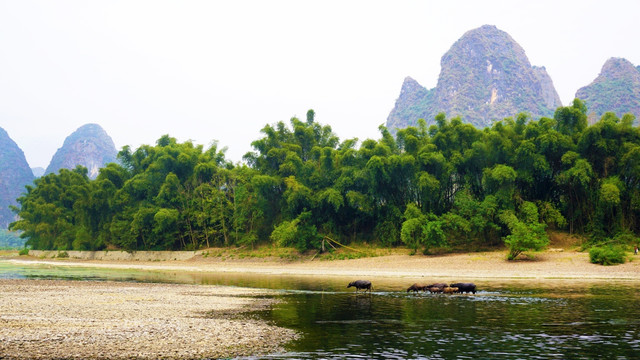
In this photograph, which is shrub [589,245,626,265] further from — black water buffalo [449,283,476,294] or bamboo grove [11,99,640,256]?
black water buffalo [449,283,476,294]

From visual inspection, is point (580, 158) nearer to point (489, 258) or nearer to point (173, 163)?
point (489, 258)

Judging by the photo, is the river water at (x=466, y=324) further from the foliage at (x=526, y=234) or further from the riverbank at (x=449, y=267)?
the foliage at (x=526, y=234)

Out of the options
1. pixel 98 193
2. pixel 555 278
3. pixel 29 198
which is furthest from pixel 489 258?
pixel 29 198

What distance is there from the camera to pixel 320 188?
57.2m

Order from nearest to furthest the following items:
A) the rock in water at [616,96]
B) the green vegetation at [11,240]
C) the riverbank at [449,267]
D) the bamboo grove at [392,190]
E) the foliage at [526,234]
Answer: the riverbank at [449,267] < the foliage at [526,234] < the bamboo grove at [392,190] < the green vegetation at [11,240] < the rock in water at [616,96]

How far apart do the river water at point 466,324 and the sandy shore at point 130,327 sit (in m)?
1.52

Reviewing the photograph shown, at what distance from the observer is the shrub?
124ft

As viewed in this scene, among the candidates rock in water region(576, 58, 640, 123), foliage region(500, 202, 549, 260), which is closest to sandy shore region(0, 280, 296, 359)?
foliage region(500, 202, 549, 260)

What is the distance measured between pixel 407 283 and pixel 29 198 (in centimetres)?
8305

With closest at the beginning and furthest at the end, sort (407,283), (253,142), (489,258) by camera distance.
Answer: (407,283)
(489,258)
(253,142)

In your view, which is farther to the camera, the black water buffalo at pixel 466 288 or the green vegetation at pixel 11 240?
the green vegetation at pixel 11 240

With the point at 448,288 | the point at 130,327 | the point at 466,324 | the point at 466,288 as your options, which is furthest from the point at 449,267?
the point at 130,327

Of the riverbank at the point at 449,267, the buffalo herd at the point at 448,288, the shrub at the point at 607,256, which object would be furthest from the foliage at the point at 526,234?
the buffalo herd at the point at 448,288

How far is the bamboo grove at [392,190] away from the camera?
44.8 metres
